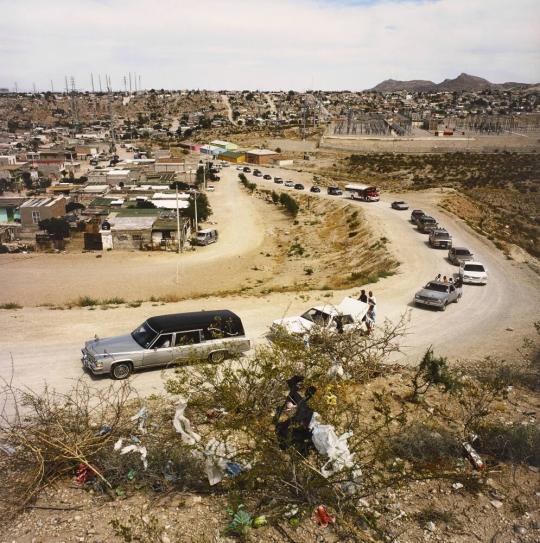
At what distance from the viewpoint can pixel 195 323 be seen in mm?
12094

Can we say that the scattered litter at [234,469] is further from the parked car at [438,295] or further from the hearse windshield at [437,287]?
the hearse windshield at [437,287]

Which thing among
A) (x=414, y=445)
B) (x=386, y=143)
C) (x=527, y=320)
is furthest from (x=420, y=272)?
(x=386, y=143)

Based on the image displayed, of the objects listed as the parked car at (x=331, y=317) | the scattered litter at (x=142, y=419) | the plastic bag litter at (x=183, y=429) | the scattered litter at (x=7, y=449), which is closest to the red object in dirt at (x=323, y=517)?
the plastic bag litter at (x=183, y=429)

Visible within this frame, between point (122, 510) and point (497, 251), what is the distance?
94.1ft

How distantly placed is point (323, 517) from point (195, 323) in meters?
6.74

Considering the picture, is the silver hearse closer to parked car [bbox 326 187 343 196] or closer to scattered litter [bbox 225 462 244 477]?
scattered litter [bbox 225 462 244 477]

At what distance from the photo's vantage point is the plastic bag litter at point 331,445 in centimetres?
665

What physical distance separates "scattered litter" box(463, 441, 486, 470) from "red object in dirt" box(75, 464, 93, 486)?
625 centimetres

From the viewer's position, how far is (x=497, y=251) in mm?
29312

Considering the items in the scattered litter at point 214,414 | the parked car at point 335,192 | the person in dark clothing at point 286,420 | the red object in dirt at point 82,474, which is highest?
the person in dark clothing at point 286,420

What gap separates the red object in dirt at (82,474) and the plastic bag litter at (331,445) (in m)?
3.54

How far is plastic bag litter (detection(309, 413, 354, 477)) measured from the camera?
6652 mm

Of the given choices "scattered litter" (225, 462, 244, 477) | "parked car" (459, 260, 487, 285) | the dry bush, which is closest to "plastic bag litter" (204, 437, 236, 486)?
"scattered litter" (225, 462, 244, 477)

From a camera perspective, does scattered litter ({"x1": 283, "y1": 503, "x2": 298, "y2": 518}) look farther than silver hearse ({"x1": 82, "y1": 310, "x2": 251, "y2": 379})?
No
